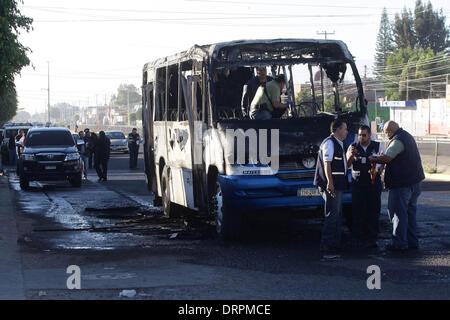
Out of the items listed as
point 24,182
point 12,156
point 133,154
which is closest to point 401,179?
point 24,182

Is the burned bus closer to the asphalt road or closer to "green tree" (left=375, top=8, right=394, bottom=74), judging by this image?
the asphalt road

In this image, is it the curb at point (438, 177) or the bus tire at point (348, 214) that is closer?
the bus tire at point (348, 214)

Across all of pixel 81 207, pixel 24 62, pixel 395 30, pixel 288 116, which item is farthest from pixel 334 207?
pixel 395 30

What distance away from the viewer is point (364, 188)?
1145 cm

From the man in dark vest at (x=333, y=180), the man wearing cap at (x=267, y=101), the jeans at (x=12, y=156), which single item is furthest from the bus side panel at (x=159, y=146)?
the jeans at (x=12, y=156)

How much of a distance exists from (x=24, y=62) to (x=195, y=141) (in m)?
8.32

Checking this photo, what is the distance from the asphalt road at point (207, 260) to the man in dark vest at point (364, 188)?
330 millimetres

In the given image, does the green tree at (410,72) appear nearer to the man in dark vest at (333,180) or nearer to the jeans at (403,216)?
the jeans at (403,216)

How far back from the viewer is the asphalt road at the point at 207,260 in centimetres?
838

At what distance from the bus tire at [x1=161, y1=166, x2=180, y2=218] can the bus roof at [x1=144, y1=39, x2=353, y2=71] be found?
310cm

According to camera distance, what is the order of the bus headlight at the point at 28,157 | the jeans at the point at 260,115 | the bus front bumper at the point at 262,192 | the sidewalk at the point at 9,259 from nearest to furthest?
the sidewalk at the point at 9,259 → the bus front bumper at the point at 262,192 → the jeans at the point at 260,115 → the bus headlight at the point at 28,157

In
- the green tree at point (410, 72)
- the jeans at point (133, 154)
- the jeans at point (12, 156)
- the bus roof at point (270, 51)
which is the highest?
the green tree at point (410, 72)

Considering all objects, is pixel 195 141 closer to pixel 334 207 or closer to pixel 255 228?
pixel 255 228

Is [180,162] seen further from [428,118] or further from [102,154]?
[428,118]
